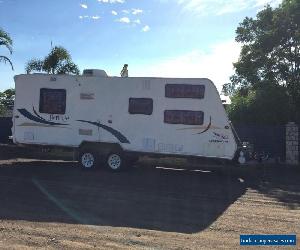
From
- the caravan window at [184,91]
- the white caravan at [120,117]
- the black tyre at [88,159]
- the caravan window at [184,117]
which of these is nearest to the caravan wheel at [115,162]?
the white caravan at [120,117]

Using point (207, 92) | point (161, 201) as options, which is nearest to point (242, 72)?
point (207, 92)

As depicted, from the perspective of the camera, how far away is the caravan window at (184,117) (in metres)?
15.8

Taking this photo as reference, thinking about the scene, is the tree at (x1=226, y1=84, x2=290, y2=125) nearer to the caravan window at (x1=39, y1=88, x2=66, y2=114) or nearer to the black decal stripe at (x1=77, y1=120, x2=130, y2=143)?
the black decal stripe at (x1=77, y1=120, x2=130, y2=143)

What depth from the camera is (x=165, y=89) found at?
16062 mm

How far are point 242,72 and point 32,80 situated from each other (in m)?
13.5

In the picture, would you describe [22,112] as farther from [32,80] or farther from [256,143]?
[256,143]

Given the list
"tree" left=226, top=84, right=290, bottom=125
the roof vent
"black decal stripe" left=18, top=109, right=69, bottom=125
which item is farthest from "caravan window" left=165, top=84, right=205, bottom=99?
"tree" left=226, top=84, right=290, bottom=125

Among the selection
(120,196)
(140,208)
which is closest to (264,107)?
(120,196)

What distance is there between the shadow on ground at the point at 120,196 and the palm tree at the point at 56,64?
39.8ft

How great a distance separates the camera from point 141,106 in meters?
16.3

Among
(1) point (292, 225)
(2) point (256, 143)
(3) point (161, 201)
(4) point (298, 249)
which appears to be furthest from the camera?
(2) point (256, 143)

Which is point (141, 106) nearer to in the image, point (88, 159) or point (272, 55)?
point (88, 159)

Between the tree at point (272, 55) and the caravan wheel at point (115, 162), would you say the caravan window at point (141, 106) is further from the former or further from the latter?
the tree at point (272, 55)

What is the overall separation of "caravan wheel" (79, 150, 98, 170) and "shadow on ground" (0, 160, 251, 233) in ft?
1.14
